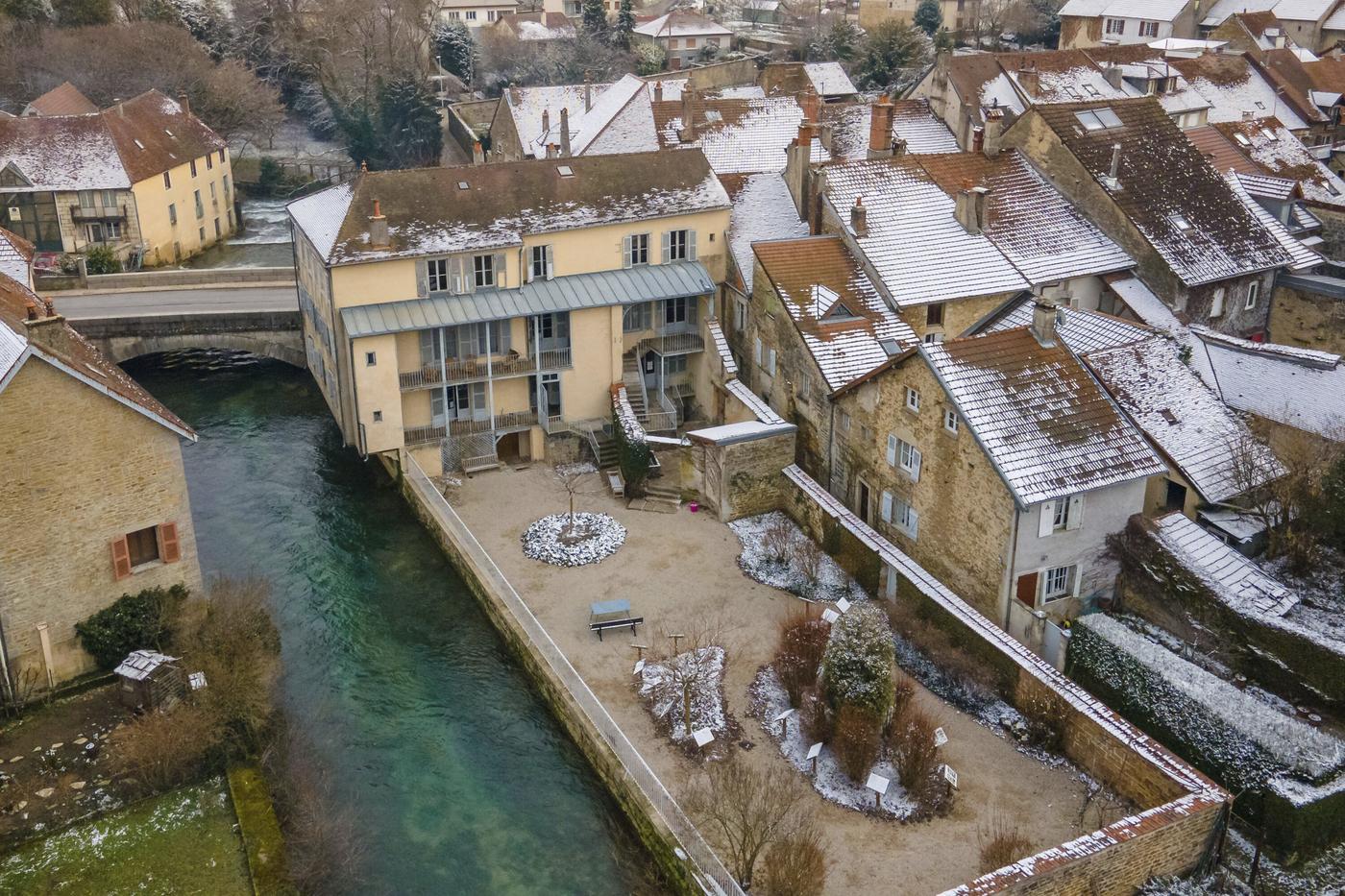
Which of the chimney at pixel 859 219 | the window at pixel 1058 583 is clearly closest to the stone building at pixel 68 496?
the window at pixel 1058 583

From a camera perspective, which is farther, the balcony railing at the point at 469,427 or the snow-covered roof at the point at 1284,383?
the balcony railing at the point at 469,427

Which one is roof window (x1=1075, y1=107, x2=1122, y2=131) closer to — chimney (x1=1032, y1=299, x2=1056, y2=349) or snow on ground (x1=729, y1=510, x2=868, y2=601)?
chimney (x1=1032, y1=299, x2=1056, y2=349)

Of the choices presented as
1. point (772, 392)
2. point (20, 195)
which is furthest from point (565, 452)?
point (20, 195)

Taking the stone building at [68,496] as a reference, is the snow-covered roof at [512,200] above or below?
above

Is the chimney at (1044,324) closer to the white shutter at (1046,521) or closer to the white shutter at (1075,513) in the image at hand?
the white shutter at (1075,513)

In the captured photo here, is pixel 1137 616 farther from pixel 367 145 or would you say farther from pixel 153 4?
pixel 153 4

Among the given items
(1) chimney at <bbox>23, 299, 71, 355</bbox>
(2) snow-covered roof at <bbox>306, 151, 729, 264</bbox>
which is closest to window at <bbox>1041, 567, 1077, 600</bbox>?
(2) snow-covered roof at <bbox>306, 151, 729, 264</bbox>

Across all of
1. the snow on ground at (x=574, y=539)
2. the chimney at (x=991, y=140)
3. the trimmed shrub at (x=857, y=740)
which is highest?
the chimney at (x=991, y=140)

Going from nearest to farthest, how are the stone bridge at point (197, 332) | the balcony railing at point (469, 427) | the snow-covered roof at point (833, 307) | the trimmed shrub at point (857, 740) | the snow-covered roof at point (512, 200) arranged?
1. the trimmed shrub at point (857, 740)
2. the snow-covered roof at point (833, 307)
3. the snow-covered roof at point (512, 200)
4. the balcony railing at point (469, 427)
5. the stone bridge at point (197, 332)
